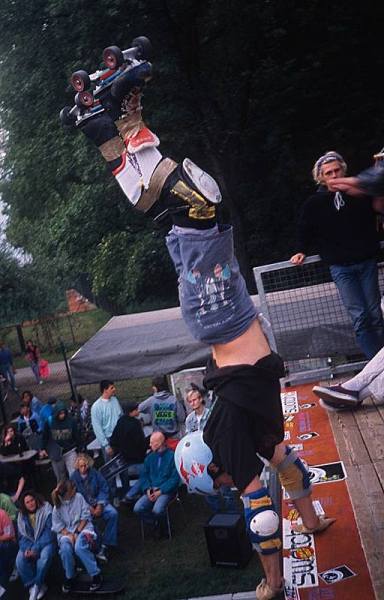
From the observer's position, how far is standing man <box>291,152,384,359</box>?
591cm

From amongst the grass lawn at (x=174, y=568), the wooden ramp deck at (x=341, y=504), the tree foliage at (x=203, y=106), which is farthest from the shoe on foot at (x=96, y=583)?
the tree foliage at (x=203, y=106)

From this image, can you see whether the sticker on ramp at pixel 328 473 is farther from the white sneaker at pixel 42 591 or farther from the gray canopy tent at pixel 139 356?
the gray canopy tent at pixel 139 356

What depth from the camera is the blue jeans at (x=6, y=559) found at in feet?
28.6

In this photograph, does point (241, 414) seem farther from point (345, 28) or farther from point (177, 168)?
point (345, 28)

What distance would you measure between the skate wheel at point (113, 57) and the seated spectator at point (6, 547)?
668 cm

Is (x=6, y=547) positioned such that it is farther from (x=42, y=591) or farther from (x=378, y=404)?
(x=378, y=404)

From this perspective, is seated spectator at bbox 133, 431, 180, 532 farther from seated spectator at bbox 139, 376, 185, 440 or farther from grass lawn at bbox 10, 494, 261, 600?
seated spectator at bbox 139, 376, 185, 440

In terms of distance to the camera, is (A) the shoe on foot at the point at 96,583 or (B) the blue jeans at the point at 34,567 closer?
(A) the shoe on foot at the point at 96,583

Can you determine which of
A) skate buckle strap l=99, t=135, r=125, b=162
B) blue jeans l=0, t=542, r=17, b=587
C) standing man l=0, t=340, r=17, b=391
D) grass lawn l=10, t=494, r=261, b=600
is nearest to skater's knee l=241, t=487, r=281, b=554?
skate buckle strap l=99, t=135, r=125, b=162

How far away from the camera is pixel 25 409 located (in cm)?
1262

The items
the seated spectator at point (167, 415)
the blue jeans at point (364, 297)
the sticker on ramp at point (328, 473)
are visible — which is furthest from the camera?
the seated spectator at point (167, 415)

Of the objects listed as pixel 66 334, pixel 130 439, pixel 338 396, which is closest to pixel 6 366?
pixel 66 334

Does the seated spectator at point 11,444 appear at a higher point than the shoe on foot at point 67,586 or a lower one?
lower

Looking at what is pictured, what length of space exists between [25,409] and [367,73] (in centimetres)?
1177
